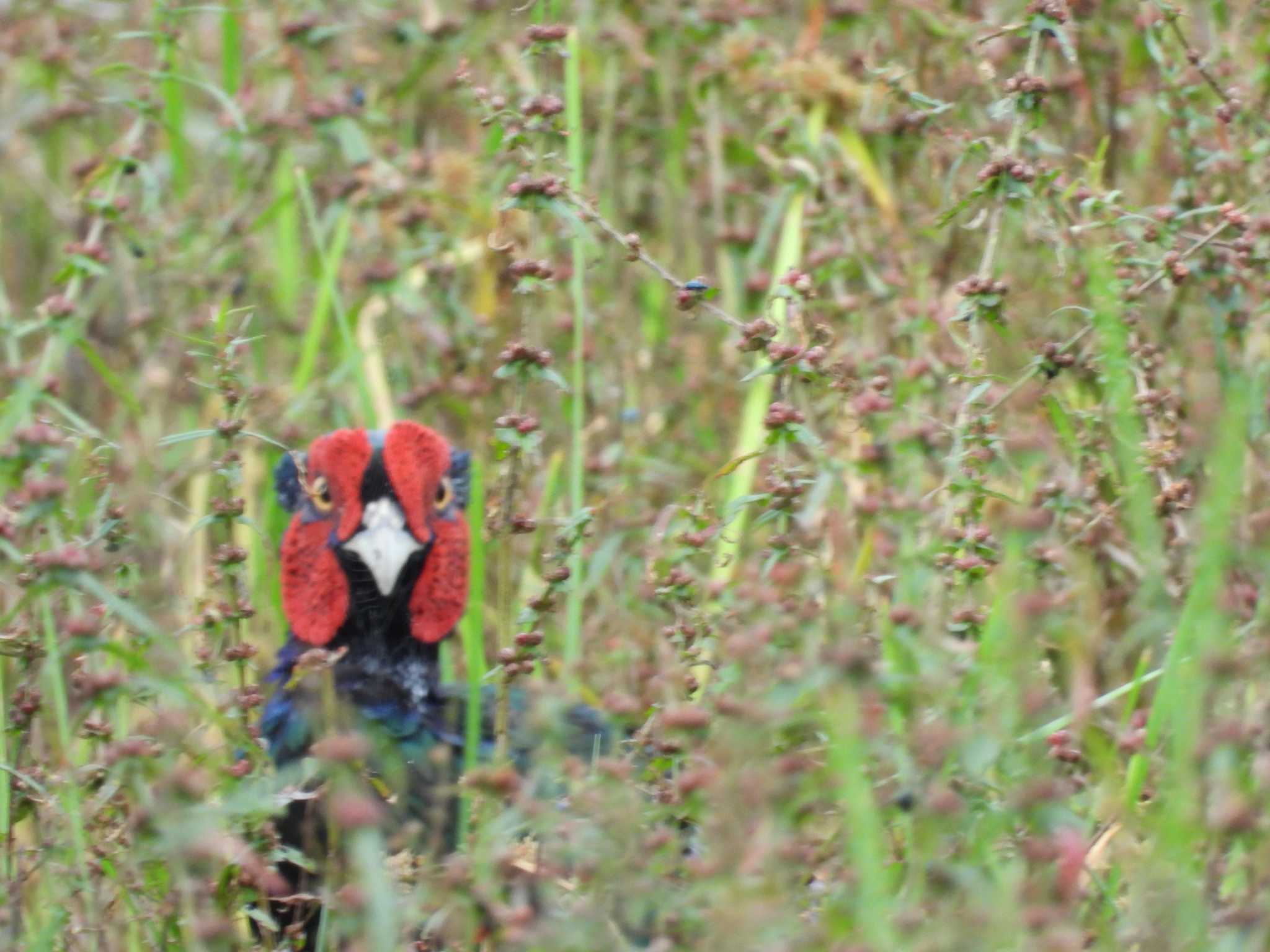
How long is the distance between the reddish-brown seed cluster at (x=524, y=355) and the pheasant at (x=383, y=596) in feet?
2.66

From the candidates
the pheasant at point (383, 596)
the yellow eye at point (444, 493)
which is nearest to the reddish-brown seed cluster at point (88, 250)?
the pheasant at point (383, 596)

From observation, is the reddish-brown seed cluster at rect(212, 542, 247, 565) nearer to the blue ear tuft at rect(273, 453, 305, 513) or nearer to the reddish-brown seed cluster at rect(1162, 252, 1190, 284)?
the blue ear tuft at rect(273, 453, 305, 513)

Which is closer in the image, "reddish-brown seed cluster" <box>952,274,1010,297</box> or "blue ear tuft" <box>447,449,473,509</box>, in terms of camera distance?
"reddish-brown seed cluster" <box>952,274,1010,297</box>

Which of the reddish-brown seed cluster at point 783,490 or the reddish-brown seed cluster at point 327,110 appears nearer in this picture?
the reddish-brown seed cluster at point 783,490

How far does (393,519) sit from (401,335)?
4.17ft

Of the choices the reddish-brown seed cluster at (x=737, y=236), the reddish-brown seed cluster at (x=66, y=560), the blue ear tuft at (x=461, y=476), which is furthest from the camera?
the reddish-brown seed cluster at (x=737, y=236)

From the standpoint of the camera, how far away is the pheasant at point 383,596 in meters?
3.28

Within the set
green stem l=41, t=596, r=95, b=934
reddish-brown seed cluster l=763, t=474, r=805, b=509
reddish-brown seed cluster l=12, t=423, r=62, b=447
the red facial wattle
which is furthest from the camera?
the red facial wattle

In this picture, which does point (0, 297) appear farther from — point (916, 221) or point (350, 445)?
point (916, 221)

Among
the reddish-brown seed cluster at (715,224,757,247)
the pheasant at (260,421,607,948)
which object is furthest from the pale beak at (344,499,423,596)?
the reddish-brown seed cluster at (715,224,757,247)

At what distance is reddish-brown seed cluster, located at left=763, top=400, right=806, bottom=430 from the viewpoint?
8.17 feet

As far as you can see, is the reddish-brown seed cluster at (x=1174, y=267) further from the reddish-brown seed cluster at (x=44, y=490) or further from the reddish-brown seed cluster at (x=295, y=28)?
the reddish-brown seed cluster at (x=295, y=28)

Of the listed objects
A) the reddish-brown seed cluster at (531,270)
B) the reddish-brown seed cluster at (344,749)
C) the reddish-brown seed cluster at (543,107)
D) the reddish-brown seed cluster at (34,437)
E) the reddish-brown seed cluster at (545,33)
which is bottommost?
the reddish-brown seed cluster at (344,749)

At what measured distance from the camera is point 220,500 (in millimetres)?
2586
